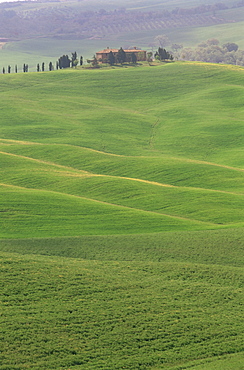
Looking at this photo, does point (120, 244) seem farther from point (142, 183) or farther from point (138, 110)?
point (138, 110)

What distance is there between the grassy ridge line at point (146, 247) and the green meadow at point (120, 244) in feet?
0.36

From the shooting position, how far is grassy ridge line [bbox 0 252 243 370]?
29.3 metres

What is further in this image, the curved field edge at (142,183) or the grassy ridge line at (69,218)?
the curved field edge at (142,183)

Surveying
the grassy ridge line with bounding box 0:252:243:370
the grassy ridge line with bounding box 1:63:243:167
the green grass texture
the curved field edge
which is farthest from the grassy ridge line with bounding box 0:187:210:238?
the grassy ridge line with bounding box 1:63:243:167

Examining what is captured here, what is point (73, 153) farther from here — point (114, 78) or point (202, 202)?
point (114, 78)

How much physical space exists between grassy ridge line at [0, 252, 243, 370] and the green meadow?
8 centimetres

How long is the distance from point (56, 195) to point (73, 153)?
28.2m

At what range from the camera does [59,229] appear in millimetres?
50406

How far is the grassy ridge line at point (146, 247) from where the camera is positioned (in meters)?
44.5

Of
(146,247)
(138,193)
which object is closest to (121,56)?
(138,193)

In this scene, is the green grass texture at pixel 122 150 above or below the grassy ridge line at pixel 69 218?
above

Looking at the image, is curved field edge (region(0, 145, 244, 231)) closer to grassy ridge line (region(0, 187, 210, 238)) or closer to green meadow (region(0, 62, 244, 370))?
green meadow (region(0, 62, 244, 370))

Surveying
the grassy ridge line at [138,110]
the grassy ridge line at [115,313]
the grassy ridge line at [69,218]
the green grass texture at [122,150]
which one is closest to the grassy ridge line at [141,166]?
the green grass texture at [122,150]

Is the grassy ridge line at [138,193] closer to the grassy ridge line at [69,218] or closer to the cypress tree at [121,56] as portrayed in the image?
the grassy ridge line at [69,218]
